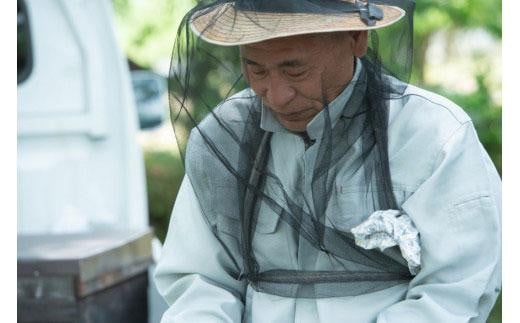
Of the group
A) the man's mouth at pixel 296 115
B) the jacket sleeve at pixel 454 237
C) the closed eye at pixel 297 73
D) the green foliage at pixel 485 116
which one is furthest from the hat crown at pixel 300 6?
the green foliage at pixel 485 116

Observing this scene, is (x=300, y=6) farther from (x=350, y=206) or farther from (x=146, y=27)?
(x=146, y=27)

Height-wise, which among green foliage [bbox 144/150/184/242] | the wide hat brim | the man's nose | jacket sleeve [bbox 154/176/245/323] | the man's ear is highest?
the wide hat brim

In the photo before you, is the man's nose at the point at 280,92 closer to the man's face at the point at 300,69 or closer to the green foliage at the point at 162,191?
the man's face at the point at 300,69

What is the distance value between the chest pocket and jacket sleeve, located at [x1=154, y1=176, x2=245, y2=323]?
0.36 meters

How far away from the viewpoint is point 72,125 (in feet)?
14.1

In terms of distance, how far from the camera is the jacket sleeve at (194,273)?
265 centimetres

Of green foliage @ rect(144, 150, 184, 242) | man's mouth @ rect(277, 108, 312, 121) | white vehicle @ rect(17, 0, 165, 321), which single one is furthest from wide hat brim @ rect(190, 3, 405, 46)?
green foliage @ rect(144, 150, 184, 242)

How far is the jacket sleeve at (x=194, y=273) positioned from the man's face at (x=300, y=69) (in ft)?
1.42

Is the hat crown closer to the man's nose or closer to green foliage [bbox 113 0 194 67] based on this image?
the man's nose

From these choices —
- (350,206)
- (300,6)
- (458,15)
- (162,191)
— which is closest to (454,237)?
(350,206)

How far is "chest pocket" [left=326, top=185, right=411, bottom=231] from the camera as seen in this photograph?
8.16 ft

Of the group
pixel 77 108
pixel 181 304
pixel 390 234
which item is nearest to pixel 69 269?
pixel 181 304

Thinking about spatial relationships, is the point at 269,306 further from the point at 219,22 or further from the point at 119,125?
the point at 119,125

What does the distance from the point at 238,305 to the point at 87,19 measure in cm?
201
